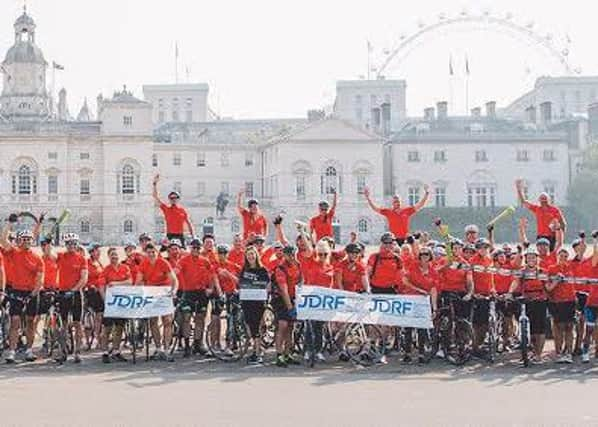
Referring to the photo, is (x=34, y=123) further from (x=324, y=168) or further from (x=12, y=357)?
(x=12, y=357)

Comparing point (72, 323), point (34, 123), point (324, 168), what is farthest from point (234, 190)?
point (72, 323)

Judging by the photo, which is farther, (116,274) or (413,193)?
(413,193)

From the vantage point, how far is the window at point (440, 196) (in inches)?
3738

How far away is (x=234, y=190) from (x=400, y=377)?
83.1 m

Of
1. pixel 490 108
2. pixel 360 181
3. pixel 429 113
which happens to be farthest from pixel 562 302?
pixel 490 108

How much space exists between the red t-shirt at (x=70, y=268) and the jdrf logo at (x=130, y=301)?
26.4 inches

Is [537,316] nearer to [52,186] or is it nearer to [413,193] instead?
[52,186]

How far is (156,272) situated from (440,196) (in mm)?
79829

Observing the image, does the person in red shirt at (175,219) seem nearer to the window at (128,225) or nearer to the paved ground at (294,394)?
the paved ground at (294,394)

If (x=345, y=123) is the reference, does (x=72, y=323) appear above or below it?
below

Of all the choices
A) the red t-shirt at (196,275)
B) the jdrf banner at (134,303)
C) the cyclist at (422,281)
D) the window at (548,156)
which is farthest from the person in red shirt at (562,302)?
the window at (548,156)

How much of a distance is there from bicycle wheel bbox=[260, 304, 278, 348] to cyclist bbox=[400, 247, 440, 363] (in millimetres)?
2056

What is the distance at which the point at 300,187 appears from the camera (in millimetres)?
93625

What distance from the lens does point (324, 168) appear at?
93.7 meters
